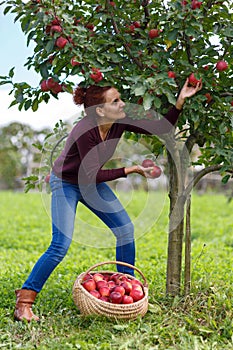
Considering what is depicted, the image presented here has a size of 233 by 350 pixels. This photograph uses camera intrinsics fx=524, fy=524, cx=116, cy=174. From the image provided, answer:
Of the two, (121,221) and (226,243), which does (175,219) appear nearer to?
(121,221)

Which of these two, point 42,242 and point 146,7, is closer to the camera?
point 146,7

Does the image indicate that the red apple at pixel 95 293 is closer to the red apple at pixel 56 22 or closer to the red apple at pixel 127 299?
the red apple at pixel 127 299

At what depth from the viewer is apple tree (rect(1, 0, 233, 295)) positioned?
282 cm

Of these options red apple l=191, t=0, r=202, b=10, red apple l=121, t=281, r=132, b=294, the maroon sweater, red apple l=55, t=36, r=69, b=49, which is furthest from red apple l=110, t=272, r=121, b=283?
red apple l=191, t=0, r=202, b=10

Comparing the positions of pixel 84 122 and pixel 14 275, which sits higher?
pixel 84 122

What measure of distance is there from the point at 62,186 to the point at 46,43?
856 millimetres

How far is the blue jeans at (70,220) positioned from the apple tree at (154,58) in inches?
12.2

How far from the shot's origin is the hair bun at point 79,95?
10.8ft

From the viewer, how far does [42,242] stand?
6426 millimetres

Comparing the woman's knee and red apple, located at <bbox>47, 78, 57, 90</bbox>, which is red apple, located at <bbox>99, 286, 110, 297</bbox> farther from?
red apple, located at <bbox>47, 78, 57, 90</bbox>

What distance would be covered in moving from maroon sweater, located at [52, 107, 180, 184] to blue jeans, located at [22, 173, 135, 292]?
85 millimetres

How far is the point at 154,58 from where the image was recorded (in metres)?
2.94

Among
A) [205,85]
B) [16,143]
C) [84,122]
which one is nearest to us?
[205,85]

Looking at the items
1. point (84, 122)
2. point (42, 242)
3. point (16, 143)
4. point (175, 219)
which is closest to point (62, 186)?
point (84, 122)
